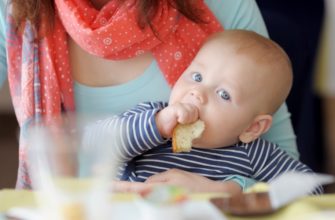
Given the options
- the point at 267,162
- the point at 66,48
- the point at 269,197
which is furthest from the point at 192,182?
the point at 66,48

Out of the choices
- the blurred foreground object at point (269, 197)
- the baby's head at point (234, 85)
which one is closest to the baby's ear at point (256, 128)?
the baby's head at point (234, 85)

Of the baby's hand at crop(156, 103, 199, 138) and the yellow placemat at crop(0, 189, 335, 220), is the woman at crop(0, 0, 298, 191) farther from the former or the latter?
the yellow placemat at crop(0, 189, 335, 220)

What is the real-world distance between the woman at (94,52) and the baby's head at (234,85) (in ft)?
0.53

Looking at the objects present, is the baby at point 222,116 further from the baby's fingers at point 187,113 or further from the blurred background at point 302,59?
the blurred background at point 302,59

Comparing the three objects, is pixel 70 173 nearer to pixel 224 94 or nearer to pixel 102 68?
pixel 224 94

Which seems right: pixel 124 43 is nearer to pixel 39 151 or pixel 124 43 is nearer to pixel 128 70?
pixel 128 70

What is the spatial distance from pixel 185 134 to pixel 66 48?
0.37 meters

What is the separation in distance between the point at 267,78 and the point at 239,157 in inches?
6.5

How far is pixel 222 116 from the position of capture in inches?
50.7

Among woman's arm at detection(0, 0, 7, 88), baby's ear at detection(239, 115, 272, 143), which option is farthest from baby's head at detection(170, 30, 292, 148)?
woman's arm at detection(0, 0, 7, 88)

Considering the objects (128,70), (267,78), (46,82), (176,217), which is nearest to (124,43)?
(128,70)

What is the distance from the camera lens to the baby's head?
50.4 inches

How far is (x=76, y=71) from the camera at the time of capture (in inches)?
58.6

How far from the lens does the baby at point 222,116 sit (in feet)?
4.14
